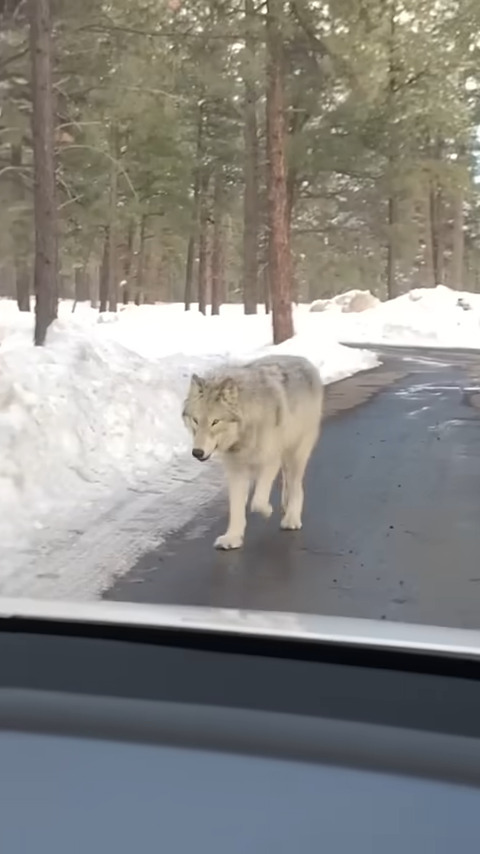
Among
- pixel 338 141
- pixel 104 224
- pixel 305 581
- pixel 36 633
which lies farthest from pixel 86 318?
pixel 36 633

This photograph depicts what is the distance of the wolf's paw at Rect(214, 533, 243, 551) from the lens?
2298 mm

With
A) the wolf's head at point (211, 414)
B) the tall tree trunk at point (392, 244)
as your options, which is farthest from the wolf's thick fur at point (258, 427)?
the tall tree trunk at point (392, 244)

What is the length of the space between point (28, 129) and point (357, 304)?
1155 mm

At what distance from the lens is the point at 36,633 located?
1.36 m

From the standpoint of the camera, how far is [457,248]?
244 cm

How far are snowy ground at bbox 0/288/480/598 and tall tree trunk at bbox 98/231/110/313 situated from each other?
0.05 metres

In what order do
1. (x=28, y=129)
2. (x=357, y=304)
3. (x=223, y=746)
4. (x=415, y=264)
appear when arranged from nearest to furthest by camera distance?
(x=223, y=746) → (x=415, y=264) → (x=357, y=304) → (x=28, y=129)

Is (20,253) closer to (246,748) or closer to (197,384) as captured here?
(197,384)

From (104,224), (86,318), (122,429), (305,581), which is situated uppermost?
(104,224)

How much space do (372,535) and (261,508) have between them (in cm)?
33

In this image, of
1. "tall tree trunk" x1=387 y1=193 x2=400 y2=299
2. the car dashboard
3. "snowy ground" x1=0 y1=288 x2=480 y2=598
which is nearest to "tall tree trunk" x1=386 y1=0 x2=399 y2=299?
"tall tree trunk" x1=387 y1=193 x2=400 y2=299

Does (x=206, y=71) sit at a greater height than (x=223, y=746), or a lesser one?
greater

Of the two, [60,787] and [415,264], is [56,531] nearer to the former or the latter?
[415,264]

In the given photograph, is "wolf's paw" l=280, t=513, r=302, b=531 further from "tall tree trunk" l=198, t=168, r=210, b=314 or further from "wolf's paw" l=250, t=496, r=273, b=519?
"tall tree trunk" l=198, t=168, r=210, b=314
